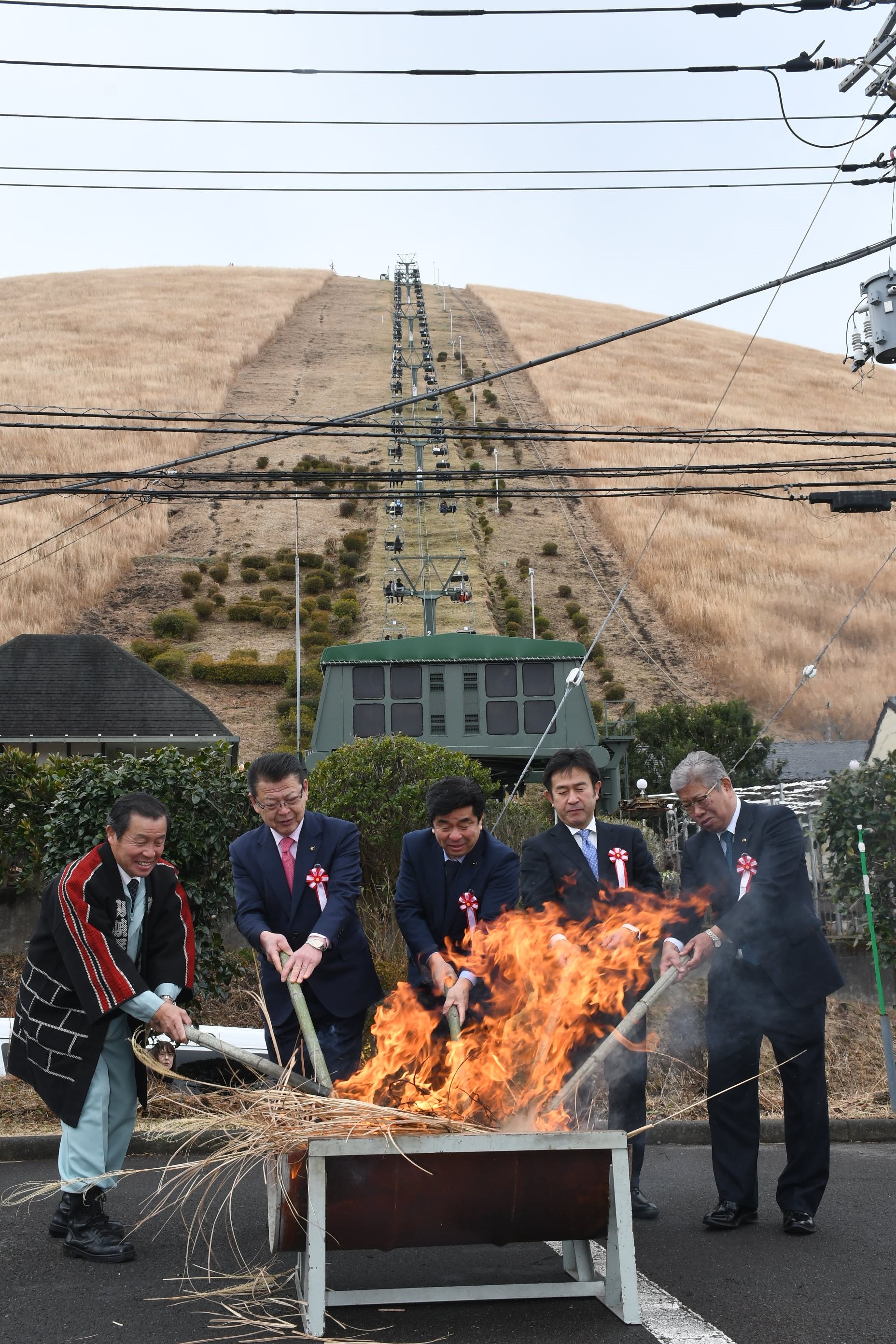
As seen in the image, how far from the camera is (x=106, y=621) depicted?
45.9 metres

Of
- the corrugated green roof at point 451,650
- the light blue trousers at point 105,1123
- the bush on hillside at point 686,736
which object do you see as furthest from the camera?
the bush on hillside at point 686,736

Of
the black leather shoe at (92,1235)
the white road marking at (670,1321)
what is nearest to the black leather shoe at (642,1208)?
the white road marking at (670,1321)

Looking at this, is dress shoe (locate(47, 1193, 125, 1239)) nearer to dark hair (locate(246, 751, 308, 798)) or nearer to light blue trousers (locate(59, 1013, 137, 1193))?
light blue trousers (locate(59, 1013, 137, 1193))

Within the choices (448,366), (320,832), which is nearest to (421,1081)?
(320,832)

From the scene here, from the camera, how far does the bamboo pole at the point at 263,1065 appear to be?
14.3 feet

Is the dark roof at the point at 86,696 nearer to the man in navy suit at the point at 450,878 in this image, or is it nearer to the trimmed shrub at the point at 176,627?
the man in navy suit at the point at 450,878

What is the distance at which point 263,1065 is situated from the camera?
14.6 feet

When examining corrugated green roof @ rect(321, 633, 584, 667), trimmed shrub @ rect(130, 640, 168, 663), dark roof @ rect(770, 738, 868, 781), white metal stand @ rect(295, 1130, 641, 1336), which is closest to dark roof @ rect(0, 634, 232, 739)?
corrugated green roof @ rect(321, 633, 584, 667)

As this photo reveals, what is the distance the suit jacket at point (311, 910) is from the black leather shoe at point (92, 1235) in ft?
3.44

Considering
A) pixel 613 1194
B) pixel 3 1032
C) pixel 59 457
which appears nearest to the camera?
pixel 613 1194

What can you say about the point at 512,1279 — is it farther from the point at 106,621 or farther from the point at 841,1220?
the point at 106,621

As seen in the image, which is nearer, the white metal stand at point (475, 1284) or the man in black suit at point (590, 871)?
the white metal stand at point (475, 1284)

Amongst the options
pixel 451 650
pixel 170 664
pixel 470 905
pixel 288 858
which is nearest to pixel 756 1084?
pixel 470 905

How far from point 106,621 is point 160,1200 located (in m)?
41.7
